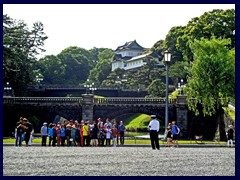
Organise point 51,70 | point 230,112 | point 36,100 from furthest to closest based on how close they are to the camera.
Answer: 1. point 51,70
2. point 36,100
3. point 230,112

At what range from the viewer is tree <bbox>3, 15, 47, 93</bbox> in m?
52.6

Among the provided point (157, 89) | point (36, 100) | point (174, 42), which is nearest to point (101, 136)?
point (36, 100)

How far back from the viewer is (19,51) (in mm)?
68250

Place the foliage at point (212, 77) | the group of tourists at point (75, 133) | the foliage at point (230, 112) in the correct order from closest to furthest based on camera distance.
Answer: the group of tourists at point (75, 133)
the foliage at point (212, 77)
the foliage at point (230, 112)

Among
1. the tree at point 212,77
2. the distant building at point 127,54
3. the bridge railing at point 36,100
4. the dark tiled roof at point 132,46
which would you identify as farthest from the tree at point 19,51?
the dark tiled roof at point 132,46

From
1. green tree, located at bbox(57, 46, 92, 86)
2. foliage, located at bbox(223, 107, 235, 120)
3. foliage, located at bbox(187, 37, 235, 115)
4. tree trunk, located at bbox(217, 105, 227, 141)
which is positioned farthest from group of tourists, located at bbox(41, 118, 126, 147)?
green tree, located at bbox(57, 46, 92, 86)

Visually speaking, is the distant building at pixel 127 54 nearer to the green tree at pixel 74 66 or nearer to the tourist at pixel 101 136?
the green tree at pixel 74 66

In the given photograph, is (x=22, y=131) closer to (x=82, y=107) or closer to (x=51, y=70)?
(x=82, y=107)

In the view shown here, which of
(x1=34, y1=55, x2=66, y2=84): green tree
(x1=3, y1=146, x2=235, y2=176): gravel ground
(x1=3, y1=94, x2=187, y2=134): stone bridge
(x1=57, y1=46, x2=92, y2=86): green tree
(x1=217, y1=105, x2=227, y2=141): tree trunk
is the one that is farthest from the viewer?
(x1=57, y1=46, x2=92, y2=86): green tree

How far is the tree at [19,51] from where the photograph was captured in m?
52.6

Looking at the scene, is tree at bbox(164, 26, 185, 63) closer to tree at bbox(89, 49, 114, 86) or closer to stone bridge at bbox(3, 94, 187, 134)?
stone bridge at bbox(3, 94, 187, 134)

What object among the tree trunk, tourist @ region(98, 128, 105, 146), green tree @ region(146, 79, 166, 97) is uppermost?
green tree @ region(146, 79, 166, 97)

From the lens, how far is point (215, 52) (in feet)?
164
